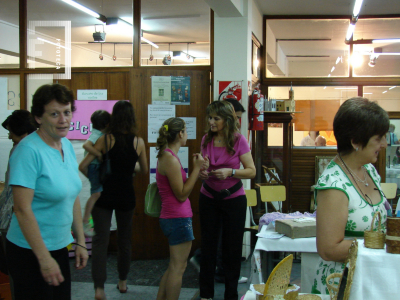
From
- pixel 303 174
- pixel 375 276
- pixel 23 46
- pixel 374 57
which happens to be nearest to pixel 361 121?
pixel 375 276

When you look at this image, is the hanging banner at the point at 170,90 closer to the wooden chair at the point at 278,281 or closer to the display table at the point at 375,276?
the wooden chair at the point at 278,281

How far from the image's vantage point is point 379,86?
6086 millimetres

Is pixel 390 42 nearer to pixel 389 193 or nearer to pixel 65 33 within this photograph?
pixel 389 193

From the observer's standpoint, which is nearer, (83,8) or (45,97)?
(45,97)

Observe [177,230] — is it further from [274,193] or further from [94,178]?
[274,193]

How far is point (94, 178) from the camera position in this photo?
330 cm

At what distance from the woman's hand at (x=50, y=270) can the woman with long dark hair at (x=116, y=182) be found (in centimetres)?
152

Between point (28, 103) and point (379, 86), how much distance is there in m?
5.14

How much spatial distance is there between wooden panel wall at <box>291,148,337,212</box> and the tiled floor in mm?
1626

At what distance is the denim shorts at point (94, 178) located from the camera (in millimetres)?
3279

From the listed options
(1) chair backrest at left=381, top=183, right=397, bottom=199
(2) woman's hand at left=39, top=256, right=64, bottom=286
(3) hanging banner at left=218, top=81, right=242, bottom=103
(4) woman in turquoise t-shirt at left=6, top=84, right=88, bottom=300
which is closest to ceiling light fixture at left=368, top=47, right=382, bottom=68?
(1) chair backrest at left=381, top=183, right=397, bottom=199

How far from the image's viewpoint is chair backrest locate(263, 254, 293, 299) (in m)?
1.57

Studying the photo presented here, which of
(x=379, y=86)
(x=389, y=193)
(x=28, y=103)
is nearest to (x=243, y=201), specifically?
(x=389, y=193)

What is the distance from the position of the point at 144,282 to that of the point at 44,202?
8.09 feet
